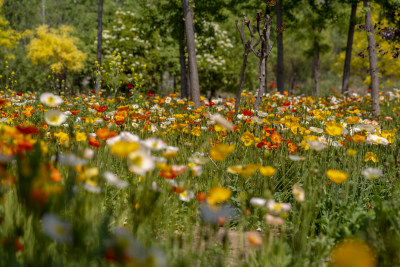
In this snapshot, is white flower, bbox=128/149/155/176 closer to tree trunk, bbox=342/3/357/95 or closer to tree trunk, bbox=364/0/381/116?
tree trunk, bbox=364/0/381/116

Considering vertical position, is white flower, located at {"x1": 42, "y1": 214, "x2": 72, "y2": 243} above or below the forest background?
below

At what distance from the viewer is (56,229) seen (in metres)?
1.15

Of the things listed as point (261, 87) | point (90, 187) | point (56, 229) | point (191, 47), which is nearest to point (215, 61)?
point (191, 47)

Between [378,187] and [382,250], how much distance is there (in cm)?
156

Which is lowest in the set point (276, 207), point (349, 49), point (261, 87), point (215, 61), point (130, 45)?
point (276, 207)

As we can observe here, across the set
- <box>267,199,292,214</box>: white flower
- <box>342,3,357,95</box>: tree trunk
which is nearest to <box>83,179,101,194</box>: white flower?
<box>267,199,292,214</box>: white flower

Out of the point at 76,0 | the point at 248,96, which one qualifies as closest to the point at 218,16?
the point at 248,96

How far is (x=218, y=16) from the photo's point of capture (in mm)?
12305

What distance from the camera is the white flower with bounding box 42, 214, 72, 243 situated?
44.3 inches

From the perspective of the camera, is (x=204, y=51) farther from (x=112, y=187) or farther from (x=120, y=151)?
(x=120, y=151)

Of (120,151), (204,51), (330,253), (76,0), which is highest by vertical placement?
(76,0)

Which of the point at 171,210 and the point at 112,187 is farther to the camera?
the point at 112,187

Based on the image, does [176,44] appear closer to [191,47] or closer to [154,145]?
[191,47]

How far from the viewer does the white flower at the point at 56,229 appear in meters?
1.12
